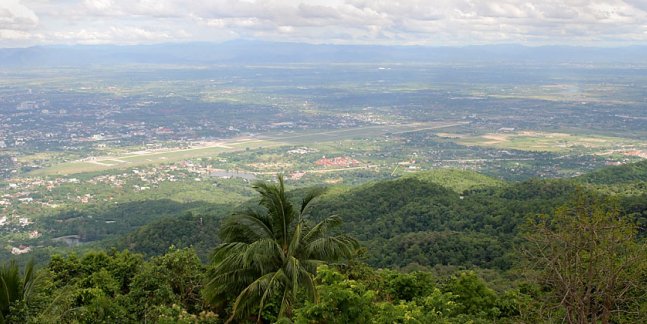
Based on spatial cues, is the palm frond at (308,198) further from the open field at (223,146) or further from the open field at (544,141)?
the open field at (544,141)

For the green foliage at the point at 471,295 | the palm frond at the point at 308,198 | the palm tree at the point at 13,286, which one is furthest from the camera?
the green foliage at the point at 471,295

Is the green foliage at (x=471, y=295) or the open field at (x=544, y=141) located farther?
the open field at (x=544, y=141)

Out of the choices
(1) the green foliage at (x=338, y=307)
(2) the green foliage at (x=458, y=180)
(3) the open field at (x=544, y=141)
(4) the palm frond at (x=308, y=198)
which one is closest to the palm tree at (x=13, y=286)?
(1) the green foliage at (x=338, y=307)

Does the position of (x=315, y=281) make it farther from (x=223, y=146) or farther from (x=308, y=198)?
(x=223, y=146)

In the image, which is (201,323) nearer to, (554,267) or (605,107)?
(554,267)

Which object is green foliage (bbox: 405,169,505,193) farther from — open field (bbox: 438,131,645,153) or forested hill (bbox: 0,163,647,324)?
open field (bbox: 438,131,645,153)

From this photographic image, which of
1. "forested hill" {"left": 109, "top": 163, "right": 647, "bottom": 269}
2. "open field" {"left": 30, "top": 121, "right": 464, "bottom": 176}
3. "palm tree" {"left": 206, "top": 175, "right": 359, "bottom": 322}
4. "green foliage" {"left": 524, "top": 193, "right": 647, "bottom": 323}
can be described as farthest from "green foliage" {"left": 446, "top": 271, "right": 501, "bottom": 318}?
"open field" {"left": 30, "top": 121, "right": 464, "bottom": 176}
